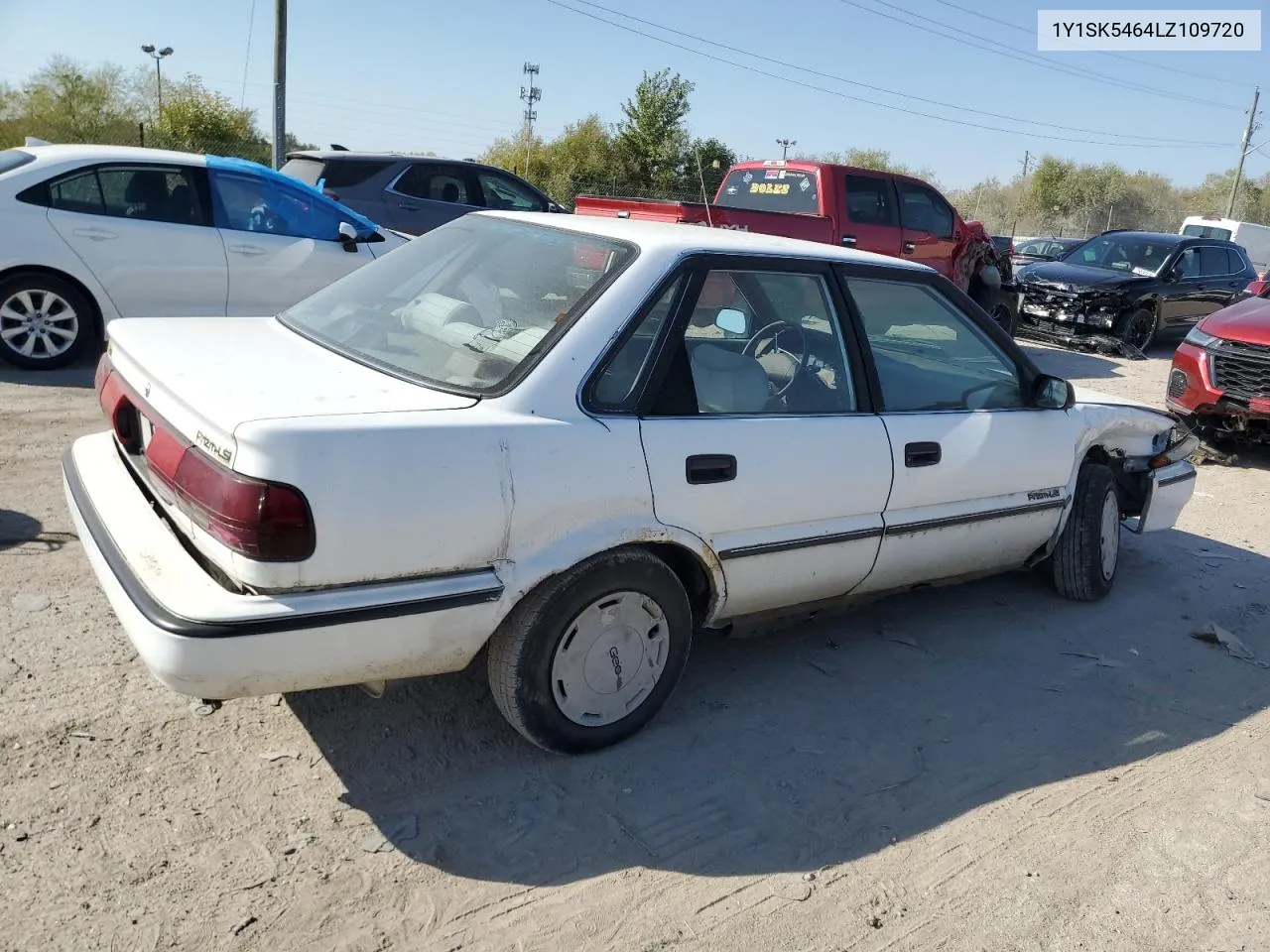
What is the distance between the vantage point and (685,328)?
3.27m

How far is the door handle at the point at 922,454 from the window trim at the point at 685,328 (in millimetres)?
200

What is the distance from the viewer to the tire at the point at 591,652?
2.94 m

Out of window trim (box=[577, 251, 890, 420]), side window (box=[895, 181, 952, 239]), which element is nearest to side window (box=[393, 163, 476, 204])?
side window (box=[895, 181, 952, 239])

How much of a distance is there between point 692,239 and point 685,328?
1.31ft

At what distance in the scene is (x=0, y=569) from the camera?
4055 millimetres

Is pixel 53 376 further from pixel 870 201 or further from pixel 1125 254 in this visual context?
pixel 1125 254

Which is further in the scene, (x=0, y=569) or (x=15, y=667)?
(x=0, y=569)

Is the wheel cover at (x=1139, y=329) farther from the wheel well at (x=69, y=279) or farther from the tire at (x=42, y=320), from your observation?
the tire at (x=42, y=320)

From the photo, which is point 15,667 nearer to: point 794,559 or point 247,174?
point 794,559

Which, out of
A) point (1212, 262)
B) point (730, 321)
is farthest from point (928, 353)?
point (1212, 262)

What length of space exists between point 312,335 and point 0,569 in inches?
67.9

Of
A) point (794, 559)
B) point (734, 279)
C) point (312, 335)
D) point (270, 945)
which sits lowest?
point (270, 945)

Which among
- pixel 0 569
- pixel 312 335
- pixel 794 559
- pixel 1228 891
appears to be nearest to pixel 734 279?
pixel 794 559

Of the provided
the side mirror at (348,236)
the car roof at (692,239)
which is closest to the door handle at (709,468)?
the car roof at (692,239)
